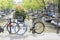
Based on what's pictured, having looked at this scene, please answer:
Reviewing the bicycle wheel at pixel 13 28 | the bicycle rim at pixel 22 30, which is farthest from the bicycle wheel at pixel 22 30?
the bicycle wheel at pixel 13 28

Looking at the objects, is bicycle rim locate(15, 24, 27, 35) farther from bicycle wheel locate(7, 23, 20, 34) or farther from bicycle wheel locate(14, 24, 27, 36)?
bicycle wheel locate(7, 23, 20, 34)

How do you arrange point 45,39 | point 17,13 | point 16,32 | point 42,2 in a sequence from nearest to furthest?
1. point 45,39
2. point 16,32
3. point 17,13
4. point 42,2

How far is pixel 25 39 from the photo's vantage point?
8016 mm

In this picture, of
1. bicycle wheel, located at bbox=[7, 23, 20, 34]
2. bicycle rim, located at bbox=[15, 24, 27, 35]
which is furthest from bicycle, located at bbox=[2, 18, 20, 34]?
bicycle rim, located at bbox=[15, 24, 27, 35]

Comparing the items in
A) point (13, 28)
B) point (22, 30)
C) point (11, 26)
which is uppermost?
point (11, 26)

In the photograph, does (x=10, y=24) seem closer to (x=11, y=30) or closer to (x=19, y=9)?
(x=11, y=30)

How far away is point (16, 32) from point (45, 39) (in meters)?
1.85

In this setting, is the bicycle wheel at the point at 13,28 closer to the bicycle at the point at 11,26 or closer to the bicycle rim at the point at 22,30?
the bicycle at the point at 11,26

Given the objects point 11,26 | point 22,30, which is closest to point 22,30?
point 22,30

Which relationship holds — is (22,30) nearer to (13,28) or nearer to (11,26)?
(13,28)

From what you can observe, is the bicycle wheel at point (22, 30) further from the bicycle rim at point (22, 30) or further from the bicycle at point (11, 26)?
the bicycle at point (11, 26)

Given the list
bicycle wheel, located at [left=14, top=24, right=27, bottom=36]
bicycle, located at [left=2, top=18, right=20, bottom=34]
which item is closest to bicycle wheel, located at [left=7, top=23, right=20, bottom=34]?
bicycle, located at [left=2, top=18, right=20, bottom=34]

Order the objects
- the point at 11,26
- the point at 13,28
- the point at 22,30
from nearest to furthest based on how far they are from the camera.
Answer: the point at 11,26, the point at 13,28, the point at 22,30

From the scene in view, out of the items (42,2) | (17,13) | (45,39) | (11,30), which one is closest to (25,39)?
(45,39)
